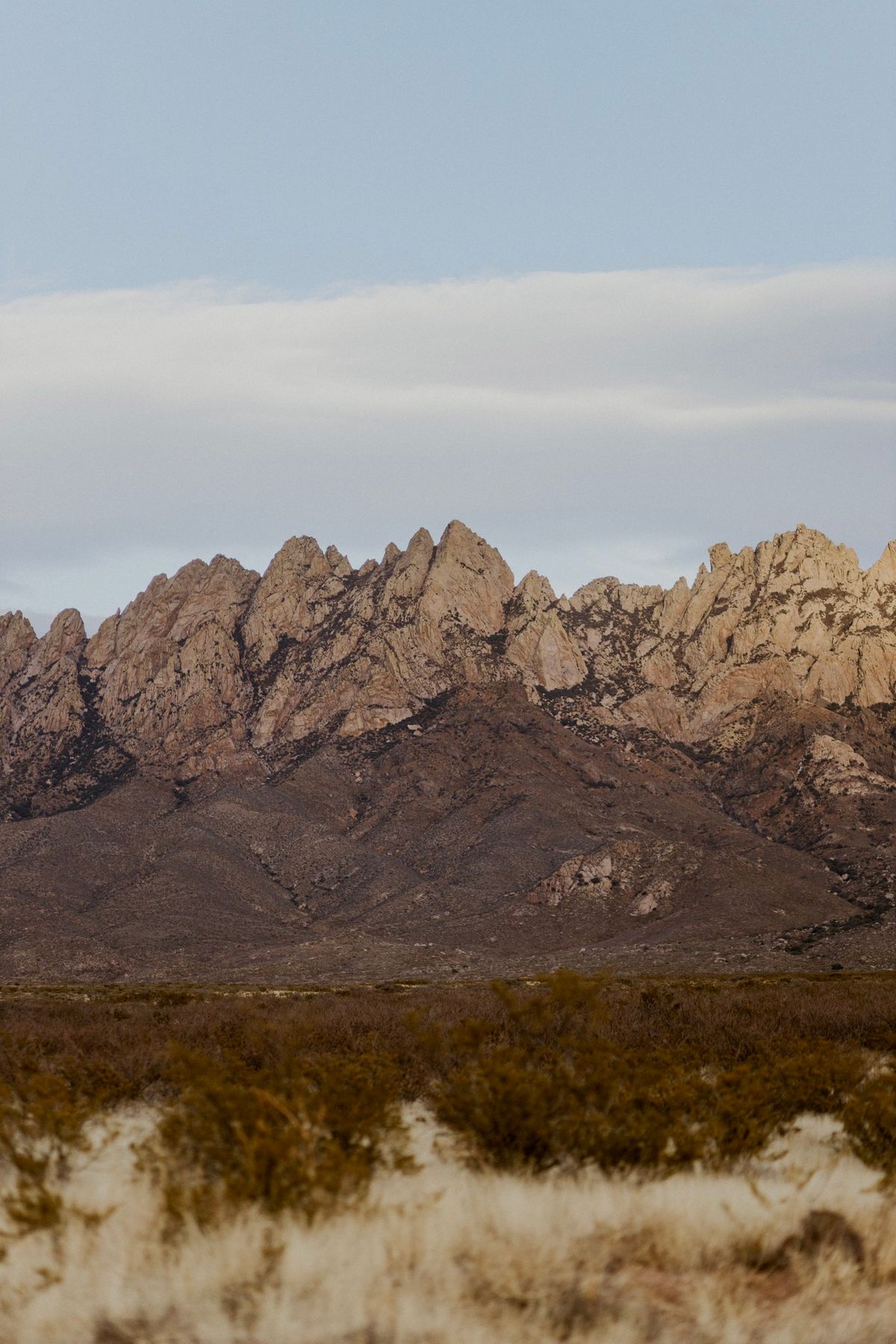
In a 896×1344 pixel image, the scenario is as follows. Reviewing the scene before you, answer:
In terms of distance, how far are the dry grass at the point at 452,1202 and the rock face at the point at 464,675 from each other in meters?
112

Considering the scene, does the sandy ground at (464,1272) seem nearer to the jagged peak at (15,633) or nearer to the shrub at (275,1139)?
the shrub at (275,1139)

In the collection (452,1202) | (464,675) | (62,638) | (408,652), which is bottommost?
(452,1202)

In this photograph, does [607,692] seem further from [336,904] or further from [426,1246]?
[426,1246]

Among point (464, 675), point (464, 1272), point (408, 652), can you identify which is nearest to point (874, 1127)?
point (464, 1272)

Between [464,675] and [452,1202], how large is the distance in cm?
14434

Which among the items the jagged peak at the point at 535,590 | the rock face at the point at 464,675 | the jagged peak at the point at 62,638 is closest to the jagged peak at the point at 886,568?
the rock face at the point at 464,675

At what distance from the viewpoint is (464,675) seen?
15325cm

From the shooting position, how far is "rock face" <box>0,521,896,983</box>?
138250 millimetres

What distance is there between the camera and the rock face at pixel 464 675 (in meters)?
138

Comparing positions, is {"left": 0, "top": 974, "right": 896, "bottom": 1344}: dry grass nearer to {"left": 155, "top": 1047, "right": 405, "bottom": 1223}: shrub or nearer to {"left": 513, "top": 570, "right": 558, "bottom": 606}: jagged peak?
{"left": 155, "top": 1047, "right": 405, "bottom": 1223}: shrub

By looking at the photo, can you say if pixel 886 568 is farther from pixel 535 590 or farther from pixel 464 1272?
pixel 464 1272

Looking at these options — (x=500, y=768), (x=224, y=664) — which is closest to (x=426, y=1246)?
(x=500, y=768)

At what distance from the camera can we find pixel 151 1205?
344 inches

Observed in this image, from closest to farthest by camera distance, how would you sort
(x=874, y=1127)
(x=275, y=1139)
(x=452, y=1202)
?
1. (x=275, y=1139)
2. (x=452, y=1202)
3. (x=874, y=1127)
